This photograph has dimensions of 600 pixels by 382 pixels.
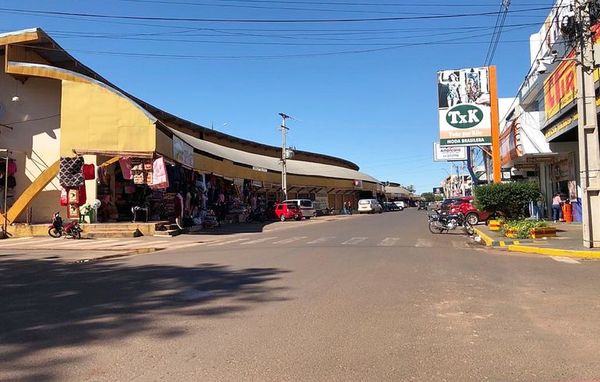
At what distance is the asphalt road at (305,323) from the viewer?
5.23 meters

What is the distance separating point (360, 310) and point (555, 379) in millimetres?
3247

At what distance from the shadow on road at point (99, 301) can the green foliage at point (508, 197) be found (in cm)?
1396

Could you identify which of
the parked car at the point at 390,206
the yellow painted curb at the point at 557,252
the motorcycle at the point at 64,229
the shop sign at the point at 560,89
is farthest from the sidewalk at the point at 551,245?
the parked car at the point at 390,206

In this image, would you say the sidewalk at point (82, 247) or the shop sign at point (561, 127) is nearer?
the sidewalk at point (82, 247)

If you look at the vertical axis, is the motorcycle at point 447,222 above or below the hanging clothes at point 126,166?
below

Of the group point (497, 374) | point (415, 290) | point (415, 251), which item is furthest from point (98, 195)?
point (497, 374)

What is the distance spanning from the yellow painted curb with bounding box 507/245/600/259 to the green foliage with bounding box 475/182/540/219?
652 centimetres

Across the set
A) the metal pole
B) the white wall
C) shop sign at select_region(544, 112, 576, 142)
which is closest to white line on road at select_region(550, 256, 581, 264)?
shop sign at select_region(544, 112, 576, 142)

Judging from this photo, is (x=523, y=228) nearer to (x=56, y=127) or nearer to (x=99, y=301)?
(x=99, y=301)

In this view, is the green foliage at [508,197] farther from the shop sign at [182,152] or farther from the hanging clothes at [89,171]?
the hanging clothes at [89,171]

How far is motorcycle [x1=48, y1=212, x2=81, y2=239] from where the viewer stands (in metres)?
23.8

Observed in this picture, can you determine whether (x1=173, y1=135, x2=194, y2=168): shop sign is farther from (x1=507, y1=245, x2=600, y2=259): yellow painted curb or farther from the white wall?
(x1=507, y1=245, x2=600, y2=259): yellow painted curb

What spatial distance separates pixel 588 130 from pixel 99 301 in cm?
1398

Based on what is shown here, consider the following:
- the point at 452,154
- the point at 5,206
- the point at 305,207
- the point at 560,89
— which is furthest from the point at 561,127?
the point at 452,154
